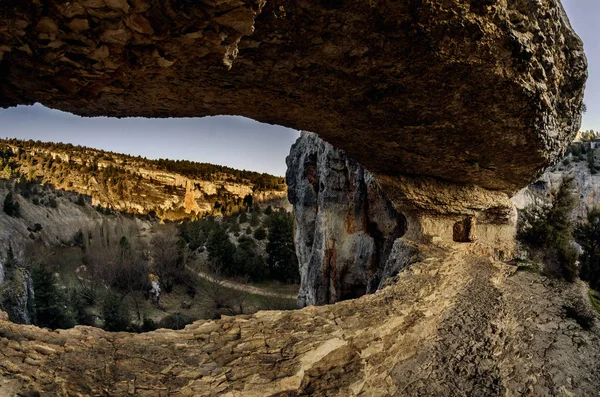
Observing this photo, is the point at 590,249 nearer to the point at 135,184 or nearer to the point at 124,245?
the point at 124,245

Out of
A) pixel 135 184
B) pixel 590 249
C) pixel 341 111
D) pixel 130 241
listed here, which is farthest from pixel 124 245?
pixel 590 249

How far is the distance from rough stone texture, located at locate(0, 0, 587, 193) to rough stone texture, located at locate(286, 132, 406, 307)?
225 inches

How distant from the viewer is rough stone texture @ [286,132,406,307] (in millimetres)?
11617

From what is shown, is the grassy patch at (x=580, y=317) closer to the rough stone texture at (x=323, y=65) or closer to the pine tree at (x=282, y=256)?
the rough stone texture at (x=323, y=65)

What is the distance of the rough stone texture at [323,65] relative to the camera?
2240 mm

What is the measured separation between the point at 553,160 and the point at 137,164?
217ft

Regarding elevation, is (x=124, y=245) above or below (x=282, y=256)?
below

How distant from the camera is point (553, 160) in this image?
695 cm

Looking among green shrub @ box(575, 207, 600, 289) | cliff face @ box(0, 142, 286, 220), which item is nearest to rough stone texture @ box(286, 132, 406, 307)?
green shrub @ box(575, 207, 600, 289)

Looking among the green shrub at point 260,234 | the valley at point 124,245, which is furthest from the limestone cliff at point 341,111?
the green shrub at point 260,234

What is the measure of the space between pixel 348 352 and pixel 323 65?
327 centimetres

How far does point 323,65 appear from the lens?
3689 millimetres

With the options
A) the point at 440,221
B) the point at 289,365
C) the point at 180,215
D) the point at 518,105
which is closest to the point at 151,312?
the point at 440,221

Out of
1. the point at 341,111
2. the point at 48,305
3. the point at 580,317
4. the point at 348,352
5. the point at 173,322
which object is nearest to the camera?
the point at 348,352
